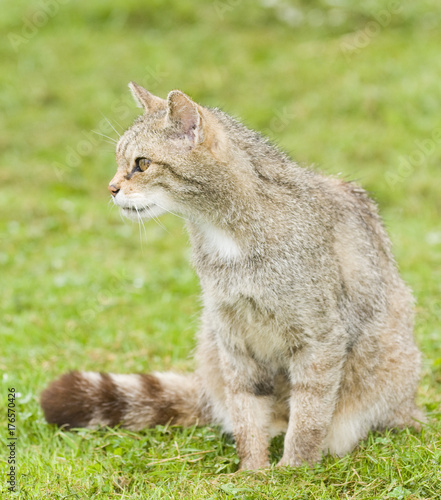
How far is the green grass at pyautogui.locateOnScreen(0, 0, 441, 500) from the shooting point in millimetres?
4082

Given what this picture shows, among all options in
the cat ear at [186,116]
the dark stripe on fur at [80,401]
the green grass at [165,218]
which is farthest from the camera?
the dark stripe on fur at [80,401]

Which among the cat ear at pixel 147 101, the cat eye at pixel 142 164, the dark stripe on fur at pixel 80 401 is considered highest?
the cat ear at pixel 147 101

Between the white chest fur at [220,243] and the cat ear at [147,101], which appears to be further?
the cat ear at [147,101]

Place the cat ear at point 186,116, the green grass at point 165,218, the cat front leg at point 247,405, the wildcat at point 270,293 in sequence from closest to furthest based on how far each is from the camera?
the cat ear at point 186,116 < the wildcat at point 270,293 < the green grass at point 165,218 < the cat front leg at point 247,405

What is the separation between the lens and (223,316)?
13.5 ft

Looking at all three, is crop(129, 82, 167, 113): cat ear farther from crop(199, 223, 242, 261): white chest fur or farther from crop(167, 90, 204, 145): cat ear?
crop(199, 223, 242, 261): white chest fur

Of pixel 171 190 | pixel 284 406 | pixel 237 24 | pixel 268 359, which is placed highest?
pixel 237 24

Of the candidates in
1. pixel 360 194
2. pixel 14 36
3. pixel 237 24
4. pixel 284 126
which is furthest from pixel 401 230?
pixel 14 36

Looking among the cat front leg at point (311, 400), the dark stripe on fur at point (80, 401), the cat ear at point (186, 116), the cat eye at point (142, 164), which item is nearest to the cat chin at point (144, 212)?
the cat eye at point (142, 164)

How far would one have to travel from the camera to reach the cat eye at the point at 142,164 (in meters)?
3.90

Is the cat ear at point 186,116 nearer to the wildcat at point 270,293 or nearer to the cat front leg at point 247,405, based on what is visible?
the wildcat at point 270,293

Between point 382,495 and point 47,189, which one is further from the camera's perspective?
point 47,189

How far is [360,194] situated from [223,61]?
8724 millimetres

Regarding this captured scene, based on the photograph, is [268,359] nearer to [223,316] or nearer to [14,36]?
[223,316]
